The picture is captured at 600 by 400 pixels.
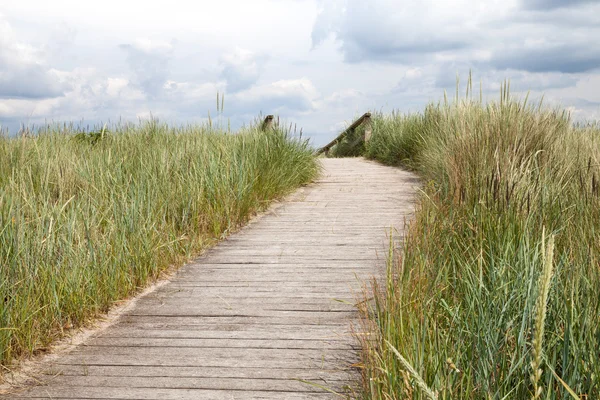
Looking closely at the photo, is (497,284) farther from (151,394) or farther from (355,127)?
(355,127)

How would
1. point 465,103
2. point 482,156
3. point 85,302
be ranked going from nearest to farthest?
point 85,302
point 482,156
point 465,103

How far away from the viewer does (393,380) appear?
7.61ft

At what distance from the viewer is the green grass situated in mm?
3502

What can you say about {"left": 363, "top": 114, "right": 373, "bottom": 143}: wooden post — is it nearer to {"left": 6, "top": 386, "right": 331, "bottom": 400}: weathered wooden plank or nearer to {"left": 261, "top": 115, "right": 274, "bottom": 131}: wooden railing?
{"left": 261, "top": 115, "right": 274, "bottom": 131}: wooden railing


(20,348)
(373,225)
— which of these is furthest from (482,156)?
(20,348)

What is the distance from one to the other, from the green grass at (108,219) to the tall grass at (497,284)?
5.97ft

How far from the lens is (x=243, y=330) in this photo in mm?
3602

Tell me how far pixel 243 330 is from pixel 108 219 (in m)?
1.68

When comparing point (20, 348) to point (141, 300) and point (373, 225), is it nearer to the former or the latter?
point (141, 300)

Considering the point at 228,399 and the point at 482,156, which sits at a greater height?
the point at 482,156

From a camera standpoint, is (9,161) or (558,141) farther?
(9,161)

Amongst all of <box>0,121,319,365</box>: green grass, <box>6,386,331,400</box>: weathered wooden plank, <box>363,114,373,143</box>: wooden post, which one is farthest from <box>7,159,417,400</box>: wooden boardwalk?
<box>363,114,373,143</box>: wooden post

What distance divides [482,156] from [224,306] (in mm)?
2597

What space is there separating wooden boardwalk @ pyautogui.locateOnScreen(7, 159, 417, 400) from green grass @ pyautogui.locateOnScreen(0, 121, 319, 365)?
232mm
